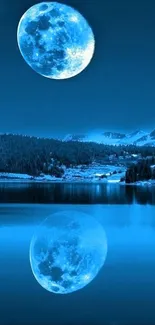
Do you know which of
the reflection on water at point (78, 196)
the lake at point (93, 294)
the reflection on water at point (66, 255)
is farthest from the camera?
the reflection on water at point (78, 196)

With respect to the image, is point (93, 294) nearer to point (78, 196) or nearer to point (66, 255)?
point (66, 255)

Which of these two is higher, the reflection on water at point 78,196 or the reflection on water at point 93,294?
the reflection on water at point 78,196

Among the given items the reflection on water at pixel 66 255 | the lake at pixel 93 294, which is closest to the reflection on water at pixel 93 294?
the lake at pixel 93 294

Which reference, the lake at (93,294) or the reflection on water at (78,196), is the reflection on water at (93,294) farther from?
the reflection on water at (78,196)

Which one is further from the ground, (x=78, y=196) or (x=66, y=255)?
(x=78, y=196)

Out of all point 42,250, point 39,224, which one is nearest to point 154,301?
point 42,250

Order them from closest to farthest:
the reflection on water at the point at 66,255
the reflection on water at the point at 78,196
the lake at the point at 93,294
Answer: the lake at the point at 93,294
the reflection on water at the point at 66,255
the reflection on water at the point at 78,196

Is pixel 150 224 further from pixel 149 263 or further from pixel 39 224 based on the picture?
pixel 149 263

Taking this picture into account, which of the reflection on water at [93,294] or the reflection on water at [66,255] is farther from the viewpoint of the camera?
the reflection on water at [66,255]

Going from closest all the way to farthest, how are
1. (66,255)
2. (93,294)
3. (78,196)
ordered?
(93,294)
(66,255)
(78,196)

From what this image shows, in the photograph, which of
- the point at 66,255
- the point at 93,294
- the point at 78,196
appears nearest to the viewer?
the point at 93,294

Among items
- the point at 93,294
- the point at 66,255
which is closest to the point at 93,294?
the point at 93,294

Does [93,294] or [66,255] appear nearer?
[93,294]

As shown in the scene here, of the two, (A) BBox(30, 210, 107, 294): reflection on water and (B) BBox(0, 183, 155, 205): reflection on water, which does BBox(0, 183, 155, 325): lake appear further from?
(B) BBox(0, 183, 155, 205): reflection on water
